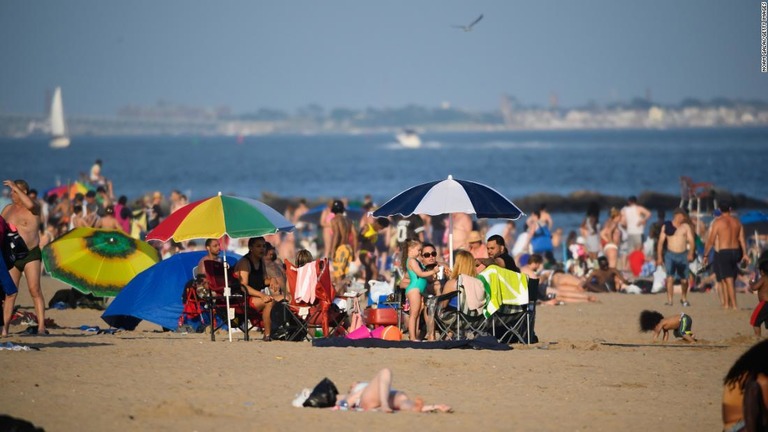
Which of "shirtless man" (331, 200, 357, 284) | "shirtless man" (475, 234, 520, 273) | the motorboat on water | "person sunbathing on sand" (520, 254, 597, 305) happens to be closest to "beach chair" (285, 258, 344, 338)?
"shirtless man" (475, 234, 520, 273)

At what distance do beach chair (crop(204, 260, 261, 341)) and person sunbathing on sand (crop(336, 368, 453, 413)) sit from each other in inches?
128

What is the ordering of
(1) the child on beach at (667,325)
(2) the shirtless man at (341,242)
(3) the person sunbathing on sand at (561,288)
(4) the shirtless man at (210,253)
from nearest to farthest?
(4) the shirtless man at (210,253) < (1) the child on beach at (667,325) < (2) the shirtless man at (341,242) < (3) the person sunbathing on sand at (561,288)

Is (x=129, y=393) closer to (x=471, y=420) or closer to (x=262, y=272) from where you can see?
(x=471, y=420)

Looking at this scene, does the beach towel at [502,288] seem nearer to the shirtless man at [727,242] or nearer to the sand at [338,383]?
the sand at [338,383]

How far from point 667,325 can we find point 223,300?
15.6 ft

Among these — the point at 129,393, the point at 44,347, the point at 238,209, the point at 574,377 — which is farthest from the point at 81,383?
the point at 574,377

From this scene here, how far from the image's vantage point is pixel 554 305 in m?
16.0

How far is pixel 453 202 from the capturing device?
11648 millimetres

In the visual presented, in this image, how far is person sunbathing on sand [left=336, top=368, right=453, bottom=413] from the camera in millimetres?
7855

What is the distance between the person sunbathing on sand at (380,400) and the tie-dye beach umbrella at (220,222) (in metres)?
2.97

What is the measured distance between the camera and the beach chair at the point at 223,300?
1113 cm

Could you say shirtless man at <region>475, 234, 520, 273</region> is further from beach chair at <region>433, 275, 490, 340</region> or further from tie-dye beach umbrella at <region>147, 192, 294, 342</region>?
tie-dye beach umbrella at <region>147, 192, 294, 342</region>

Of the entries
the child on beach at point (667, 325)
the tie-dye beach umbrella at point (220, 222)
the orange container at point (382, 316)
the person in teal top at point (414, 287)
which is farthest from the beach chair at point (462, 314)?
the child on beach at point (667, 325)

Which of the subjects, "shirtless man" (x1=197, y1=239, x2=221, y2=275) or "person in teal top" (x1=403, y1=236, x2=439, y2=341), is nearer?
"person in teal top" (x1=403, y1=236, x2=439, y2=341)
